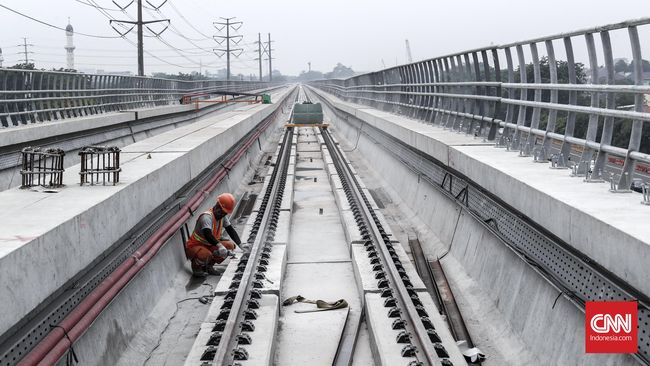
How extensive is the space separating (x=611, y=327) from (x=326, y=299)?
4304 millimetres

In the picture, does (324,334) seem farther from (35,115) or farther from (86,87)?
(86,87)

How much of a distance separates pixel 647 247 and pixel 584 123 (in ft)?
21.2

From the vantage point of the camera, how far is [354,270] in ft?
34.6

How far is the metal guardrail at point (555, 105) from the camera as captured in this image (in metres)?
7.31

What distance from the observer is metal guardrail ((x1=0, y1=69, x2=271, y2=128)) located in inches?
762

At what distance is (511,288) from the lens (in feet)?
27.2

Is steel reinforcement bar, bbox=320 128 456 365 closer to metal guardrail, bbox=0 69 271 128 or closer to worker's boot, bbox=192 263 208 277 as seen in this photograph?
worker's boot, bbox=192 263 208 277

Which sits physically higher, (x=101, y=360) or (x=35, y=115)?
(x=35, y=115)

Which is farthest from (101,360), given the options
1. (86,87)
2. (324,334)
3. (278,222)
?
(86,87)

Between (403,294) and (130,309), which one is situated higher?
(403,294)

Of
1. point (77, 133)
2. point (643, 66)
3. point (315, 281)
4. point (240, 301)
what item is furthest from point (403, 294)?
point (77, 133)

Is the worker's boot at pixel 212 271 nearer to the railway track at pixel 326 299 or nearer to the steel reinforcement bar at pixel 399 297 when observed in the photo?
the railway track at pixel 326 299

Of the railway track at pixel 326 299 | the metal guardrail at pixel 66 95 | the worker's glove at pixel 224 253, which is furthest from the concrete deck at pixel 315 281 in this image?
the metal guardrail at pixel 66 95

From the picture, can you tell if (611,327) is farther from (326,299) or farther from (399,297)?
(326,299)
